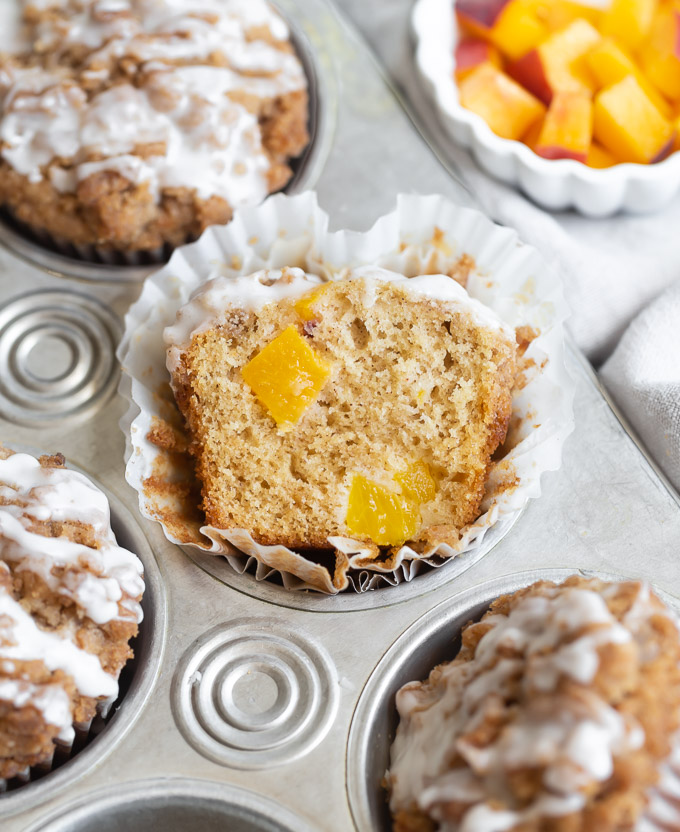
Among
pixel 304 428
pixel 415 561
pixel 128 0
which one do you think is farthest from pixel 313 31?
pixel 415 561

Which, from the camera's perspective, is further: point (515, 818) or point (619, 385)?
point (619, 385)

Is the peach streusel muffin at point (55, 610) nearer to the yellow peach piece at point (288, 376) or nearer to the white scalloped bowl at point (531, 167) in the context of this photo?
the yellow peach piece at point (288, 376)

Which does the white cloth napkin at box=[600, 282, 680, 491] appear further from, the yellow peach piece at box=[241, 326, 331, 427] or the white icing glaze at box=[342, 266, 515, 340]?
the yellow peach piece at box=[241, 326, 331, 427]

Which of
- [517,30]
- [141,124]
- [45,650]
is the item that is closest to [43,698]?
[45,650]

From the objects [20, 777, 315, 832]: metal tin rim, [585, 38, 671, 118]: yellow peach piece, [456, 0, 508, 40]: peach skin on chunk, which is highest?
[585, 38, 671, 118]: yellow peach piece

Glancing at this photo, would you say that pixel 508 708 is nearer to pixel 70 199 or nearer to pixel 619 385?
pixel 619 385

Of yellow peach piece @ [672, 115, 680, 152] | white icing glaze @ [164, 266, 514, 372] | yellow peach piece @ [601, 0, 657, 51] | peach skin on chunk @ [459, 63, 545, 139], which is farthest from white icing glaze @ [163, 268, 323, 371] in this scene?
yellow peach piece @ [601, 0, 657, 51]
